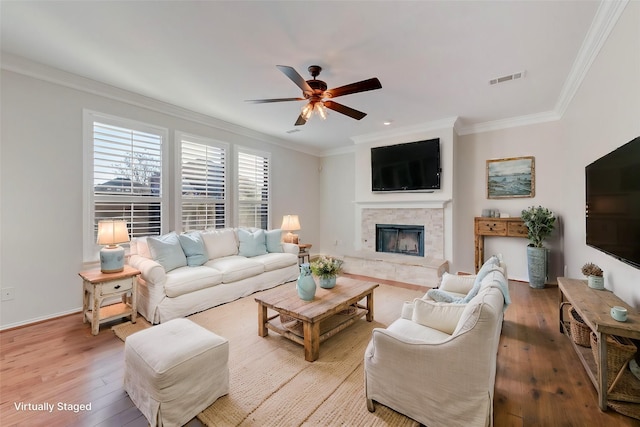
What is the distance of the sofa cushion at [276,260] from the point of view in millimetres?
4195

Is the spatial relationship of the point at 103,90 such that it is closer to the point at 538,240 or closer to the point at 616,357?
the point at 616,357

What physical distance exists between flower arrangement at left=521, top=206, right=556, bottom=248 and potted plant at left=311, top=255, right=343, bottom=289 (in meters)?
3.28

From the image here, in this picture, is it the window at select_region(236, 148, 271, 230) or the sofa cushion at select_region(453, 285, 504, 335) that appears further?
the window at select_region(236, 148, 271, 230)

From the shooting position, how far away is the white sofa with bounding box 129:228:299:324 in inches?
120

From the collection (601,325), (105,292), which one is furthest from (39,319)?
(601,325)

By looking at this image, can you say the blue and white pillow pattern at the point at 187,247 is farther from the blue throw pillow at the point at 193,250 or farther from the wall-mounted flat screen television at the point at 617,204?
the wall-mounted flat screen television at the point at 617,204

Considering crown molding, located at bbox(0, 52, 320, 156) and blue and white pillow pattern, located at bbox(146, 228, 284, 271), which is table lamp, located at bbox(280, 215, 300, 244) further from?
crown molding, located at bbox(0, 52, 320, 156)

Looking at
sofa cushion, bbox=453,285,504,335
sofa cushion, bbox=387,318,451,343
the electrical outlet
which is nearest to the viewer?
sofa cushion, bbox=453,285,504,335

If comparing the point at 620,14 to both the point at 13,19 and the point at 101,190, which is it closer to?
the point at 13,19

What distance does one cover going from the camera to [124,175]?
3.63 m

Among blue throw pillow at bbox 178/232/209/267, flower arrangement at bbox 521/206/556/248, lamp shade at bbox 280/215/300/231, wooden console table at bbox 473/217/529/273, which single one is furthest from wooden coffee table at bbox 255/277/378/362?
flower arrangement at bbox 521/206/556/248

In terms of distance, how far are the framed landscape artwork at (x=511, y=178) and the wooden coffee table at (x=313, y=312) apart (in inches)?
131

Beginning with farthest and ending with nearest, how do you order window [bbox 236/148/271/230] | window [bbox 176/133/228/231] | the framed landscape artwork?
window [bbox 236/148/271/230] < the framed landscape artwork < window [bbox 176/133/228/231]

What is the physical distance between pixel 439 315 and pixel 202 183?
160 inches
